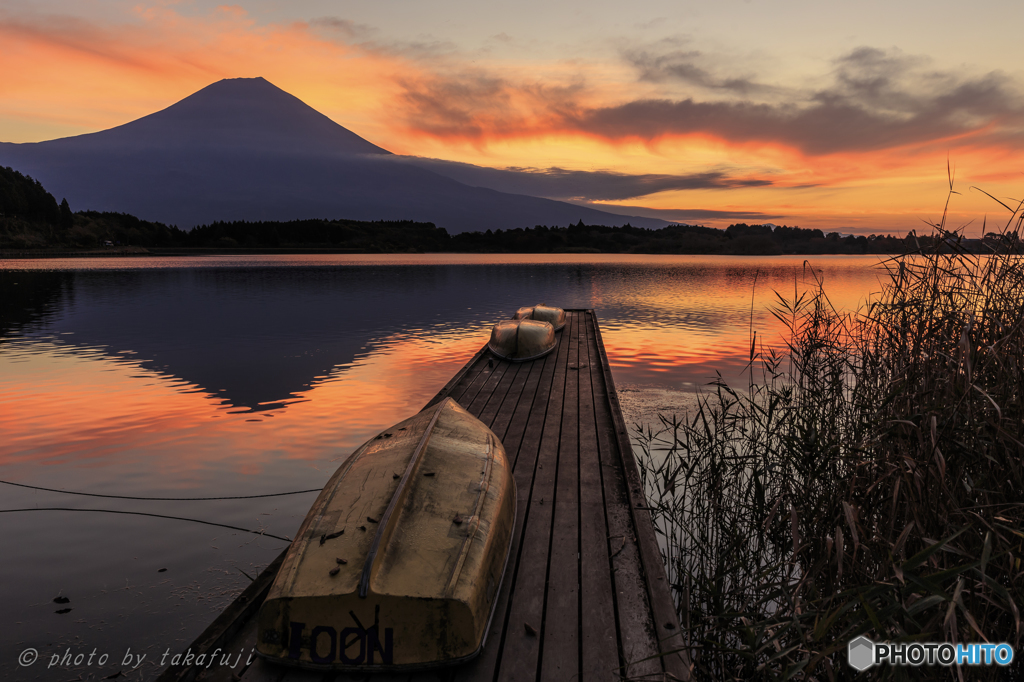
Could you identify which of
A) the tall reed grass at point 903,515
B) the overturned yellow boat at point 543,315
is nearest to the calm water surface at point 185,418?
the tall reed grass at point 903,515

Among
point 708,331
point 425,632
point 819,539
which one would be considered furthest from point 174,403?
point 708,331

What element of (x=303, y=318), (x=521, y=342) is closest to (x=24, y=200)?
(x=303, y=318)

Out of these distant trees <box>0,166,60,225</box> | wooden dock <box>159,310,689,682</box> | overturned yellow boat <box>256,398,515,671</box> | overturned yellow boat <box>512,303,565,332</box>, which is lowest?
wooden dock <box>159,310,689,682</box>

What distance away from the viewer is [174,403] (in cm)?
1022

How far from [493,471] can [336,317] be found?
65.9 ft

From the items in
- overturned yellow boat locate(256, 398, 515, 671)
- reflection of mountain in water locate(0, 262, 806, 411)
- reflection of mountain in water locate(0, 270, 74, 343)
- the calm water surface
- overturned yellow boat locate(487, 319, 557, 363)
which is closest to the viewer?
overturned yellow boat locate(256, 398, 515, 671)

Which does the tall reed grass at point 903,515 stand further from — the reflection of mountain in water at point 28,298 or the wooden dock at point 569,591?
the reflection of mountain in water at point 28,298

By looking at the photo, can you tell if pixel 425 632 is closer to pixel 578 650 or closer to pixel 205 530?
pixel 578 650

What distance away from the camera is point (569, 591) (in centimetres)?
335

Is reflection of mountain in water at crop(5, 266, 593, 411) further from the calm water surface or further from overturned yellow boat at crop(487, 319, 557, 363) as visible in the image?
overturned yellow boat at crop(487, 319, 557, 363)

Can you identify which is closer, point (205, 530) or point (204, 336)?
point (205, 530)

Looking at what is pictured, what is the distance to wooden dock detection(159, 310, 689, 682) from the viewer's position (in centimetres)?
270

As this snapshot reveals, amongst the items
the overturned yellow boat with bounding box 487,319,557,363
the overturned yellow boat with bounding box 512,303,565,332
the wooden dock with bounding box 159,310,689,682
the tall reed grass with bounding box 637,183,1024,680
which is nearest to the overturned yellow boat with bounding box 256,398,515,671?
the wooden dock with bounding box 159,310,689,682

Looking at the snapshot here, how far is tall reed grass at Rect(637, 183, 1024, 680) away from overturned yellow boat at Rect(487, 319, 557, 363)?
6290 millimetres
